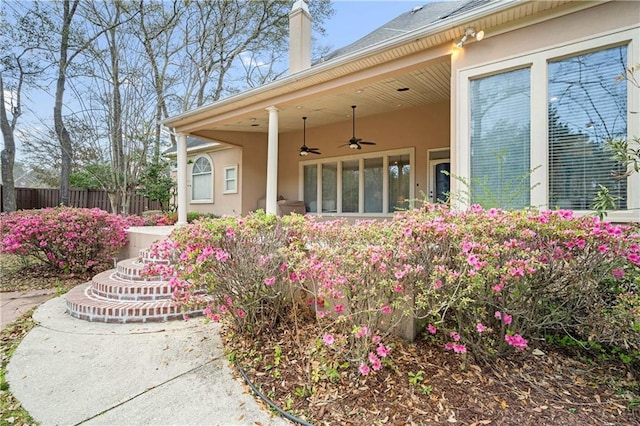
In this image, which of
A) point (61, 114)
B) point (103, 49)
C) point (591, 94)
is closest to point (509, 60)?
point (591, 94)

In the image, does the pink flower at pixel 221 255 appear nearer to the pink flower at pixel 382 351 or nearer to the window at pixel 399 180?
the pink flower at pixel 382 351

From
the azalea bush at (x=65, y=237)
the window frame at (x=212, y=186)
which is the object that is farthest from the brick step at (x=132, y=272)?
the window frame at (x=212, y=186)

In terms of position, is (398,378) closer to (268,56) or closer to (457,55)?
(457,55)

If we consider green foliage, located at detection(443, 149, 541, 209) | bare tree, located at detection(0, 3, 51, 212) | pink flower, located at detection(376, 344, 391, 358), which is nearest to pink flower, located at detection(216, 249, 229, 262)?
pink flower, located at detection(376, 344, 391, 358)

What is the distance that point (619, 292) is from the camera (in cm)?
250

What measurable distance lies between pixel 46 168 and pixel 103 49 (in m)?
9.44

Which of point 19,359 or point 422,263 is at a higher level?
point 422,263

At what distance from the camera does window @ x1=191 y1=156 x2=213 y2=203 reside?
39.2ft

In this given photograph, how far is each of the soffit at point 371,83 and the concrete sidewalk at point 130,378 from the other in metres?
4.29

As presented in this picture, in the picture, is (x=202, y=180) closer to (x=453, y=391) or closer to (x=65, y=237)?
(x=65, y=237)

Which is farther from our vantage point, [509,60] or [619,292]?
[509,60]

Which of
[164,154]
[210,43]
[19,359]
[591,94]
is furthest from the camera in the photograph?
[210,43]

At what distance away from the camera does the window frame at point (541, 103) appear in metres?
3.13

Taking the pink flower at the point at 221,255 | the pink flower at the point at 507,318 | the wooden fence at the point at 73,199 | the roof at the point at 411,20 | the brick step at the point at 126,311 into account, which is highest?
the roof at the point at 411,20
